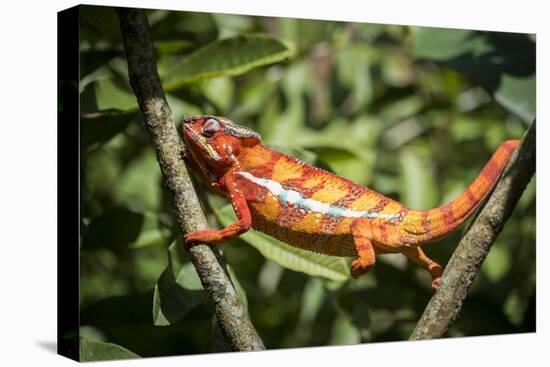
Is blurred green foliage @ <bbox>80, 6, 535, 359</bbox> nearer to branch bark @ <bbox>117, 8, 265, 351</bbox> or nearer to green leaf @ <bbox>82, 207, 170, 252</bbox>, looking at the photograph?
green leaf @ <bbox>82, 207, 170, 252</bbox>

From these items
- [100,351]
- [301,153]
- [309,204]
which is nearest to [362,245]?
[309,204]

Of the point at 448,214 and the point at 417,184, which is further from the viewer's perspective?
the point at 417,184

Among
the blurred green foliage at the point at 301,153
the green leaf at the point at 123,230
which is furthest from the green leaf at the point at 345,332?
the green leaf at the point at 123,230

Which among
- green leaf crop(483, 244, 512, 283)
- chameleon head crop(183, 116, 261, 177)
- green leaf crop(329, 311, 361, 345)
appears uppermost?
chameleon head crop(183, 116, 261, 177)

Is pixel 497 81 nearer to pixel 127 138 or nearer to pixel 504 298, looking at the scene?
pixel 504 298

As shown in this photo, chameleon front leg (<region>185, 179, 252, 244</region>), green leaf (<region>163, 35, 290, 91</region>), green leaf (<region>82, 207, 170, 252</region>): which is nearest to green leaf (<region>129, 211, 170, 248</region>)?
green leaf (<region>82, 207, 170, 252</region>)

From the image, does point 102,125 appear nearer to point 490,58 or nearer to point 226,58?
point 226,58

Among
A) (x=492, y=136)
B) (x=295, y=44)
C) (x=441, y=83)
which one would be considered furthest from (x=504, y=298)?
(x=295, y=44)
